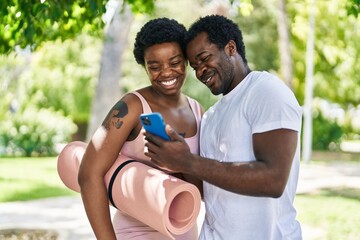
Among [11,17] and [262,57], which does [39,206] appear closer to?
[11,17]

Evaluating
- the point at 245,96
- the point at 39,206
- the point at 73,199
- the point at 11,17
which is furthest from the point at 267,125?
the point at 73,199

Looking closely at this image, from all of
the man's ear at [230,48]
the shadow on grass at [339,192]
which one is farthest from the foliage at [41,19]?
the shadow on grass at [339,192]

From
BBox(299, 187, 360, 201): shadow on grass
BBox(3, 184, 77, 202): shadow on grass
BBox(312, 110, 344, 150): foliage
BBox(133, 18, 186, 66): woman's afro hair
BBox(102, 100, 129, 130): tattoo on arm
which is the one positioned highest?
BBox(133, 18, 186, 66): woman's afro hair

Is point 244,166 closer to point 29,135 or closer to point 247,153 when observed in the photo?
point 247,153

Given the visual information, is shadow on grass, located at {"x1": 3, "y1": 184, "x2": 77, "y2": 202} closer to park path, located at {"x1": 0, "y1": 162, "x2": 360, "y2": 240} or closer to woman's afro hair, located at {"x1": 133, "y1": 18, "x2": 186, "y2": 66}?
park path, located at {"x1": 0, "y1": 162, "x2": 360, "y2": 240}

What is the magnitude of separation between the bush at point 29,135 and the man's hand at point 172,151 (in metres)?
19.0

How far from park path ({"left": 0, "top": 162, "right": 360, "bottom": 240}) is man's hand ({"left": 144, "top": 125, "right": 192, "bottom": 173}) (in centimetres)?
440

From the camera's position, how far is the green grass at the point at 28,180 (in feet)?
39.1

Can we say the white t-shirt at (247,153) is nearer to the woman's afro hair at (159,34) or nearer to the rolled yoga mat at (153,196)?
the rolled yoga mat at (153,196)

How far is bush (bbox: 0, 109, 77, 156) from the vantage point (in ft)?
67.5

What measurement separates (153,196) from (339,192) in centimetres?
1114

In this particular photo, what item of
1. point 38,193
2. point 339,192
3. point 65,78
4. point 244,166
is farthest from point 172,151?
point 65,78

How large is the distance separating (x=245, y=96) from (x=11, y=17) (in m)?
3.28

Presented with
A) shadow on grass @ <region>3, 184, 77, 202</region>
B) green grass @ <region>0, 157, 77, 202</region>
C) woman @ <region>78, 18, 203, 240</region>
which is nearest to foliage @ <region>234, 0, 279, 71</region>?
green grass @ <region>0, 157, 77, 202</region>
